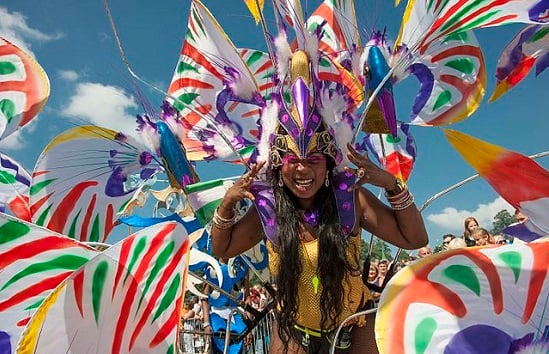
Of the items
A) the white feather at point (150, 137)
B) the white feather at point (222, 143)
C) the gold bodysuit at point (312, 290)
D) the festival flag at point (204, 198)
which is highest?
the white feather at point (150, 137)

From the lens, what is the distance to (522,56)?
1971 millimetres

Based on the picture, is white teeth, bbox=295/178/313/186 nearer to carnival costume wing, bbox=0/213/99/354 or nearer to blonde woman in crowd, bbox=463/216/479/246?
carnival costume wing, bbox=0/213/99/354

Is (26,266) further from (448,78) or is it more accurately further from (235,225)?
(448,78)

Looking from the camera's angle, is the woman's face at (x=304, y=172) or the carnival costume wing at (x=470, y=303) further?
the woman's face at (x=304, y=172)

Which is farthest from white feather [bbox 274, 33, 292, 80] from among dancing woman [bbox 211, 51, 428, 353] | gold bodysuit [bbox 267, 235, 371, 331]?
gold bodysuit [bbox 267, 235, 371, 331]

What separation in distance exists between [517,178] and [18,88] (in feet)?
7.41

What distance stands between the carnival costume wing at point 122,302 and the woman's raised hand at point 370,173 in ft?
1.89

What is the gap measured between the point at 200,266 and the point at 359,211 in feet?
4.29

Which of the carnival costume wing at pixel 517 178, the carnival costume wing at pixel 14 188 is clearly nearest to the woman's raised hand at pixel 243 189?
the carnival costume wing at pixel 517 178

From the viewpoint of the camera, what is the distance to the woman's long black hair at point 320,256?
1673 millimetres

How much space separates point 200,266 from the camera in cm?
279

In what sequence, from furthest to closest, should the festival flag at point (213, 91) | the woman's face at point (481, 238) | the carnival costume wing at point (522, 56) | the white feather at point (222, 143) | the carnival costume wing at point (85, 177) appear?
the woman's face at point (481, 238) < the carnival costume wing at point (85, 177) < the white feather at point (222, 143) < the festival flag at point (213, 91) < the carnival costume wing at point (522, 56)

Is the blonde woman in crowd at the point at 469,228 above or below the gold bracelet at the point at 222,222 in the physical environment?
above

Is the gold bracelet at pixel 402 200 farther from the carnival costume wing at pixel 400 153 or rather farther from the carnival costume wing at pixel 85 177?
the carnival costume wing at pixel 85 177
